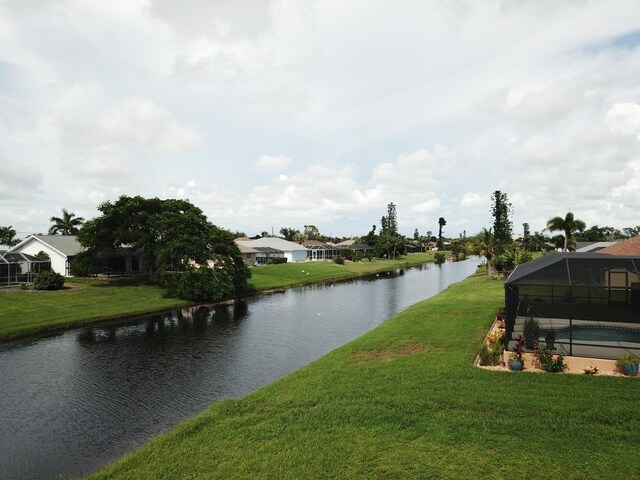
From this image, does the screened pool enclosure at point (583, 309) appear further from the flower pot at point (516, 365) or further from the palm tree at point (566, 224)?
the palm tree at point (566, 224)

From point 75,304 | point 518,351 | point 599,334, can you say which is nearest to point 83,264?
point 75,304

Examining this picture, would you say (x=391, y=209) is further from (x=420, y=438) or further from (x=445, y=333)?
(x=420, y=438)

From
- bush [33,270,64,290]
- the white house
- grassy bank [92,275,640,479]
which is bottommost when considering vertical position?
grassy bank [92,275,640,479]

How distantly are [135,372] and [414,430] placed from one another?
19534 mm

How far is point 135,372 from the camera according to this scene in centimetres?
2603

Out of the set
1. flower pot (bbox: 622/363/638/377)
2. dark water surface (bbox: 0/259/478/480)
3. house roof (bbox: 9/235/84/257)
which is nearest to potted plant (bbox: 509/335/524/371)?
flower pot (bbox: 622/363/638/377)

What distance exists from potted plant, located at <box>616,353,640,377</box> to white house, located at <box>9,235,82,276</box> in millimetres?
65689

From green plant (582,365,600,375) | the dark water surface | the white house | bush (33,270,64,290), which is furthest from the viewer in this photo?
the white house

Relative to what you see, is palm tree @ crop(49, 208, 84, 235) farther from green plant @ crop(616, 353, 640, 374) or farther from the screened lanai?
green plant @ crop(616, 353, 640, 374)

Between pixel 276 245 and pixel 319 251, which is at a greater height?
pixel 276 245

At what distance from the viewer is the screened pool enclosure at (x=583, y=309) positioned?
19000mm

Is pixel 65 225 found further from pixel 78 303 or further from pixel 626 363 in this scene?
pixel 626 363

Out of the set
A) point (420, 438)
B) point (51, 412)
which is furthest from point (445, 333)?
point (51, 412)

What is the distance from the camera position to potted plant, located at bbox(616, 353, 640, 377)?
661 inches
